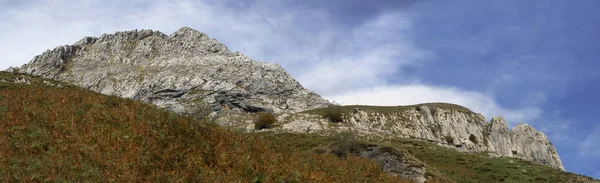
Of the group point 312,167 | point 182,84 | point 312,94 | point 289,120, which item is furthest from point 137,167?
point 312,94

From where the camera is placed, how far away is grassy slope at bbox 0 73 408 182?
11852 millimetres

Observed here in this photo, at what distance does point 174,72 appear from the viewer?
158m

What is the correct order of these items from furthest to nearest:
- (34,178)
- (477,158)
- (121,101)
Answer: (477,158)
(121,101)
(34,178)

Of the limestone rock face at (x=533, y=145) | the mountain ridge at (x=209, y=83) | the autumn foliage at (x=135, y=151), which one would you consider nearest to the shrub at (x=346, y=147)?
the autumn foliage at (x=135, y=151)

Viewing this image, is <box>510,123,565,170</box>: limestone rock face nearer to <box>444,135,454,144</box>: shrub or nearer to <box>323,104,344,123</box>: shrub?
<box>444,135,454,144</box>: shrub

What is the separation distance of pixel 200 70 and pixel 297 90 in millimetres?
39062

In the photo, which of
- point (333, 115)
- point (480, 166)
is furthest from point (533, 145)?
point (480, 166)

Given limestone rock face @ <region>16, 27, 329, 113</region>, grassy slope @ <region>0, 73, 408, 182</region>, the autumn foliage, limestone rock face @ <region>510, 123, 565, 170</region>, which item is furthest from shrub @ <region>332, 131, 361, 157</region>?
limestone rock face @ <region>16, 27, 329, 113</region>

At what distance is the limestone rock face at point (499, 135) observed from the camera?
343 ft

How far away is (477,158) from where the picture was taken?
165ft

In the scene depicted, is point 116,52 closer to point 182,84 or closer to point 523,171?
point 182,84

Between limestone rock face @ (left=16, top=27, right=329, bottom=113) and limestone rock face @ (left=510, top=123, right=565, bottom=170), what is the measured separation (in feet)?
206

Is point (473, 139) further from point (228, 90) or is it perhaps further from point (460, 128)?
point (228, 90)

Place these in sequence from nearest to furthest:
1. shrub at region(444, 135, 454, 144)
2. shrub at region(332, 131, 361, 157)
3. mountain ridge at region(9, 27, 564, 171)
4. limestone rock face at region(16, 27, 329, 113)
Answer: shrub at region(332, 131, 361, 157), shrub at region(444, 135, 454, 144), mountain ridge at region(9, 27, 564, 171), limestone rock face at region(16, 27, 329, 113)
